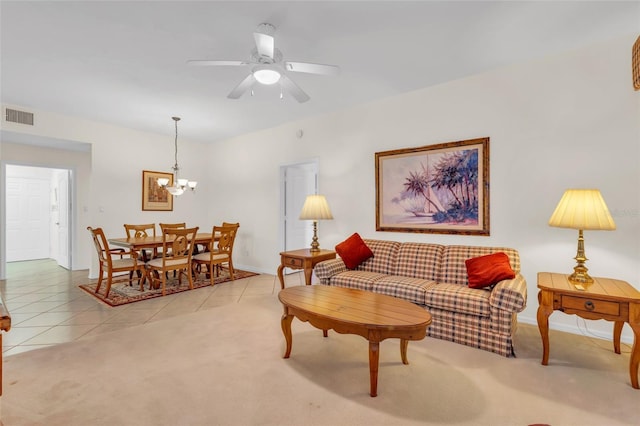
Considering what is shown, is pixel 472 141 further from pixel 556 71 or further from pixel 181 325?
pixel 181 325

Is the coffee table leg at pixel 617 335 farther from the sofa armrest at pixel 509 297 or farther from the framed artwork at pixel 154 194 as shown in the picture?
the framed artwork at pixel 154 194

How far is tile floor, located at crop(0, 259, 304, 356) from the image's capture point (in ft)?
9.52

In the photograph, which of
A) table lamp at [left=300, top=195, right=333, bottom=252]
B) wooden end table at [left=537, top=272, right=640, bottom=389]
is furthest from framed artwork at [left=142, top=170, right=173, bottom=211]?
wooden end table at [left=537, top=272, right=640, bottom=389]

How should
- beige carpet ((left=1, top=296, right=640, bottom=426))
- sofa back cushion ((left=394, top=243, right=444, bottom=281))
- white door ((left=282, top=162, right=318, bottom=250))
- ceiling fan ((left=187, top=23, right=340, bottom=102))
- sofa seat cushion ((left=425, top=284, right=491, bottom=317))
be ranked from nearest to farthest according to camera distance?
beige carpet ((left=1, top=296, right=640, bottom=426)) < ceiling fan ((left=187, top=23, right=340, bottom=102)) < sofa seat cushion ((left=425, top=284, right=491, bottom=317)) < sofa back cushion ((left=394, top=243, right=444, bottom=281)) < white door ((left=282, top=162, right=318, bottom=250))

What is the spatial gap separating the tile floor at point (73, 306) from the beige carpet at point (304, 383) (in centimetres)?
36

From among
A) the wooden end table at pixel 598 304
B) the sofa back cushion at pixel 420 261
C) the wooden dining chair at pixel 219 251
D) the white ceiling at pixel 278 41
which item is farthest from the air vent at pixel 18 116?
the wooden end table at pixel 598 304

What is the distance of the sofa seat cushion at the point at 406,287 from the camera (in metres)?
2.84

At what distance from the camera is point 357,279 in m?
3.26

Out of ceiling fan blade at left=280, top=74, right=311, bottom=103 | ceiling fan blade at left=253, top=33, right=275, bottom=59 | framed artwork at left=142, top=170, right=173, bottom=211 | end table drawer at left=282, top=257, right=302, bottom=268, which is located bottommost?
end table drawer at left=282, top=257, right=302, bottom=268

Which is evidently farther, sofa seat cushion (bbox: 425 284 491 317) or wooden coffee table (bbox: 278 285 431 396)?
sofa seat cushion (bbox: 425 284 491 317)

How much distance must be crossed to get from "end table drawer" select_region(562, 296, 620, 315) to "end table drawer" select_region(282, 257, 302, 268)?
2667 mm

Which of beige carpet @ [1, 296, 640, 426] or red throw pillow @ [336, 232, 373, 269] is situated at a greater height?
red throw pillow @ [336, 232, 373, 269]

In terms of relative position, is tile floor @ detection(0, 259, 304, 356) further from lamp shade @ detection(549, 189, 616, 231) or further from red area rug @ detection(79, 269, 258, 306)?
lamp shade @ detection(549, 189, 616, 231)

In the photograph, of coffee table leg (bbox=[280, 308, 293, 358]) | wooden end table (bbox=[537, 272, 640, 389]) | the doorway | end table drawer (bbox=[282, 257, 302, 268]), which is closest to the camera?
wooden end table (bbox=[537, 272, 640, 389])
